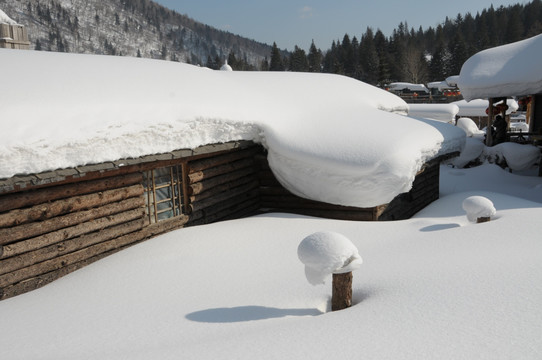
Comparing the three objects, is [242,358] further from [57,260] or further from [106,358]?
[57,260]

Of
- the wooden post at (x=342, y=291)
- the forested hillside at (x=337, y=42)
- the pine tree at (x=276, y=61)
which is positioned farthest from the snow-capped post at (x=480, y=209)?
the pine tree at (x=276, y=61)

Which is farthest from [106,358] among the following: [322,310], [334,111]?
[334,111]

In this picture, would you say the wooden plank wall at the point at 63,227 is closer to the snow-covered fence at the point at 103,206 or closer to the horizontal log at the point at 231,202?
the snow-covered fence at the point at 103,206

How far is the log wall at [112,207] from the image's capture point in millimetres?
5418

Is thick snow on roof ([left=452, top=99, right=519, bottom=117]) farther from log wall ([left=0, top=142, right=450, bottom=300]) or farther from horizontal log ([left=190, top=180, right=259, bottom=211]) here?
horizontal log ([left=190, top=180, right=259, bottom=211])

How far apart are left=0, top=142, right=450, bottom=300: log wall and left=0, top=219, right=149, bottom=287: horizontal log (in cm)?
1

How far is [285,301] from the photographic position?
461 cm

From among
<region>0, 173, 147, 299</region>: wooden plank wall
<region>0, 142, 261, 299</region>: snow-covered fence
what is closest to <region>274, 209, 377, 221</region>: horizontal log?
<region>0, 142, 261, 299</region>: snow-covered fence

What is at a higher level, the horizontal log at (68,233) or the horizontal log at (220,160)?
the horizontal log at (220,160)

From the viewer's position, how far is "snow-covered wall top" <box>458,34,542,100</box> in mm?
14383

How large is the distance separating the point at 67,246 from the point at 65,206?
2.00ft

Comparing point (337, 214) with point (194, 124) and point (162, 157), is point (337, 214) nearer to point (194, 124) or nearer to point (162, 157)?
point (194, 124)

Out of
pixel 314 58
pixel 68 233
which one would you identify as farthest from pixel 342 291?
pixel 314 58

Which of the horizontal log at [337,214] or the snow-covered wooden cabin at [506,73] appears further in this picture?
the snow-covered wooden cabin at [506,73]
